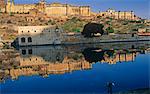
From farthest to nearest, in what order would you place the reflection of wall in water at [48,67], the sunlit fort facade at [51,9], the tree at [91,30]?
1. the sunlit fort facade at [51,9]
2. the tree at [91,30]
3. the reflection of wall in water at [48,67]

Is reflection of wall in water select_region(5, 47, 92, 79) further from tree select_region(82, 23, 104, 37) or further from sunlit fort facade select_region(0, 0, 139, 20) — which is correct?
sunlit fort facade select_region(0, 0, 139, 20)

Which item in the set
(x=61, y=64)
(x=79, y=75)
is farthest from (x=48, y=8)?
(x=79, y=75)

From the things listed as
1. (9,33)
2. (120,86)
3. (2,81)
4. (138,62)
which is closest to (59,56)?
(138,62)

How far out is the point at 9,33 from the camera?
29750 millimetres

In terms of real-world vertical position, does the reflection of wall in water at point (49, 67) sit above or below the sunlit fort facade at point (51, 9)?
below

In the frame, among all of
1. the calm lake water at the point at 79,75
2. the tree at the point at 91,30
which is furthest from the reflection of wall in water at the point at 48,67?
the tree at the point at 91,30

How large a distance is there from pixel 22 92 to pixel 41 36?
15849 millimetres

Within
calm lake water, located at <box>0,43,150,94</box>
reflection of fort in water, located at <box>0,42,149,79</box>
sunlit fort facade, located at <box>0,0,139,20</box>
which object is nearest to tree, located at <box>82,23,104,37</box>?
reflection of fort in water, located at <box>0,42,149,79</box>

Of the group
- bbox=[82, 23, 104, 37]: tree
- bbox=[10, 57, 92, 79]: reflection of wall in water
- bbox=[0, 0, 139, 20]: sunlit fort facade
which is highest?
bbox=[0, 0, 139, 20]: sunlit fort facade

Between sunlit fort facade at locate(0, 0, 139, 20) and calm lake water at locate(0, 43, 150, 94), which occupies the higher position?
sunlit fort facade at locate(0, 0, 139, 20)

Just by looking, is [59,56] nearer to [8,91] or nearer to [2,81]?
[2,81]

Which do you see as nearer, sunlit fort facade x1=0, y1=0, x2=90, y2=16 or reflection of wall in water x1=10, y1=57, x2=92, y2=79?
reflection of wall in water x1=10, y1=57, x2=92, y2=79

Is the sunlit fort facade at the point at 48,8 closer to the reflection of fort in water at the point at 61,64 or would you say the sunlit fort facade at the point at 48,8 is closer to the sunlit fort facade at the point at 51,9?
the sunlit fort facade at the point at 51,9

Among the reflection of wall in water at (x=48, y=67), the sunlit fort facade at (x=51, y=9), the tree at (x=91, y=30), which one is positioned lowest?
the reflection of wall in water at (x=48, y=67)
